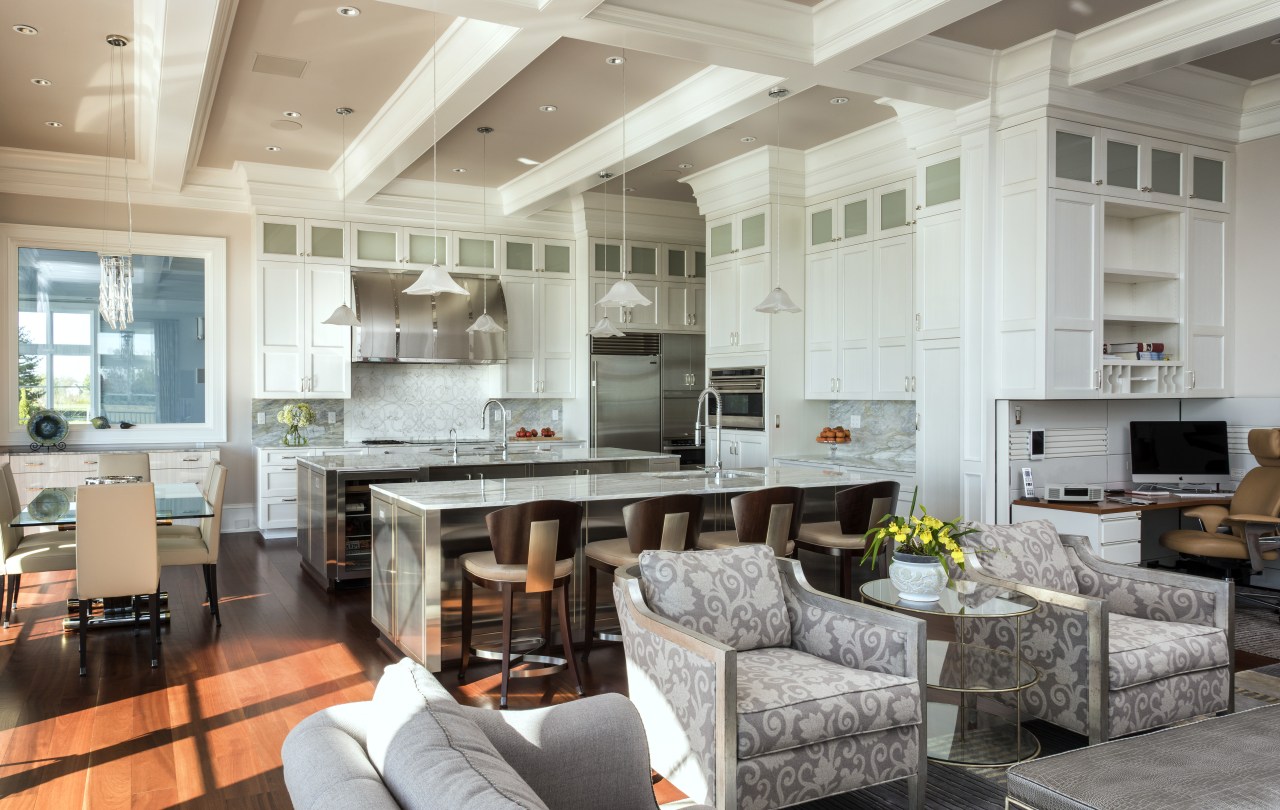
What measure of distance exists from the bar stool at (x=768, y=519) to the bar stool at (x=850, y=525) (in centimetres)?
17

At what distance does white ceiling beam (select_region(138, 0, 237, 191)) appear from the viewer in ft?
14.1

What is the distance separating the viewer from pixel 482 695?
3832 millimetres

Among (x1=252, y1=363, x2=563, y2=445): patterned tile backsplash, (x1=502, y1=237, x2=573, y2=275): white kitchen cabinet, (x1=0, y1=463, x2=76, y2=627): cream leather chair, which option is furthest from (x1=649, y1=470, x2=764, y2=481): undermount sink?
(x1=502, y1=237, x2=573, y2=275): white kitchen cabinet

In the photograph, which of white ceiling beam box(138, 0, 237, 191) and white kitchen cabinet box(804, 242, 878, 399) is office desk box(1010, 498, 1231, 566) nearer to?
white kitchen cabinet box(804, 242, 878, 399)

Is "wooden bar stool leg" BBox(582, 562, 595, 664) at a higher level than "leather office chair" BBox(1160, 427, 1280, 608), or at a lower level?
lower

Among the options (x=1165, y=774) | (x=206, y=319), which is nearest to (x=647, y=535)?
(x=1165, y=774)

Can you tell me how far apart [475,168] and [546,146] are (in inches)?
38.3

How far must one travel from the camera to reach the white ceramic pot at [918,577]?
10.3ft

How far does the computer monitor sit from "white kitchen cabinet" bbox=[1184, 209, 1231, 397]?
0.86ft

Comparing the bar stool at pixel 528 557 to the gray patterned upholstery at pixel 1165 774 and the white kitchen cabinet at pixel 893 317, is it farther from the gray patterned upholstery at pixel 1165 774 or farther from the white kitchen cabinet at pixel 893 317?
the white kitchen cabinet at pixel 893 317

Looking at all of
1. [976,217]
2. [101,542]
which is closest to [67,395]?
[101,542]

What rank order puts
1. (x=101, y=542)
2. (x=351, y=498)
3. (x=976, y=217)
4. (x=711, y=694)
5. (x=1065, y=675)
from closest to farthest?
(x=711, y=694) < (x=1065, y=675) < (x=101, y=542) < (x=976, y=217) < (x=351, y=498)

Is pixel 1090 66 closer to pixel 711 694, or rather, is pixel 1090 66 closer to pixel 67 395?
pixel 711 694

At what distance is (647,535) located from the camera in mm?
4020
